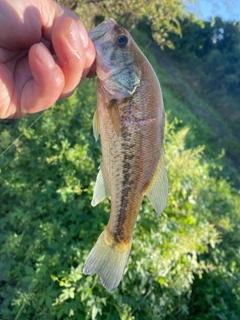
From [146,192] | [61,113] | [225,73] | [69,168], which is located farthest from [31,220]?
[225,73]

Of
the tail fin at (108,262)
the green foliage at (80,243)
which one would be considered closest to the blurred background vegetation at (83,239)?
the green foliage at (80,243)

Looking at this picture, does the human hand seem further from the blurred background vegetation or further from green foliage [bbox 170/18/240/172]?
green foliage [bbox 170/18/240/172]

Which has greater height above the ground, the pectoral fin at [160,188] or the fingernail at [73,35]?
the fingernail at [73,35]

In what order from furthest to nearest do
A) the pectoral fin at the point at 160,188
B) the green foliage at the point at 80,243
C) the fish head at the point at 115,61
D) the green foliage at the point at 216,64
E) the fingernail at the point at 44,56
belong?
the green foliage at the point at 216,64 < the green foliage at the point at 80,243 < the pectoral fin at the point at 160,188 < the fish head at the point at 115,61 < the fingernail at the point at 44,56

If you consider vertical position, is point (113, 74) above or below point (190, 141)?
above

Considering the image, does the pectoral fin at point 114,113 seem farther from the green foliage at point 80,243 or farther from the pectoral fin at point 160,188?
the green foliage at point 80,243

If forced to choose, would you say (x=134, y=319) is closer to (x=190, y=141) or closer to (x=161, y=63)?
(x=190, y=141)
